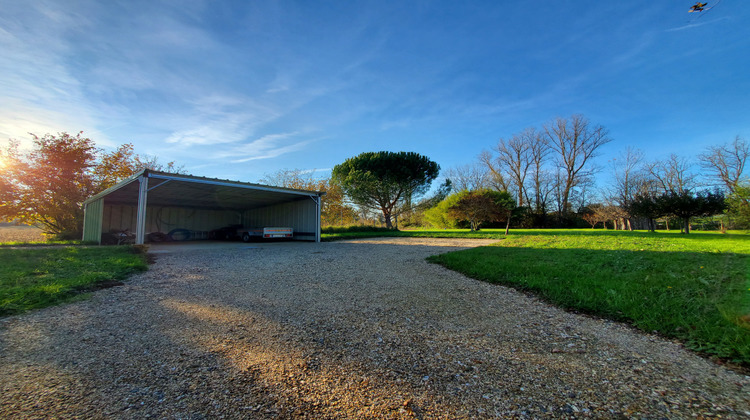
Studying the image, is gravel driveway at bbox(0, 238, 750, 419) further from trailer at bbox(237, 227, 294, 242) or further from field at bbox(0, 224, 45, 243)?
field at bbox(0, 224, 45, 243)

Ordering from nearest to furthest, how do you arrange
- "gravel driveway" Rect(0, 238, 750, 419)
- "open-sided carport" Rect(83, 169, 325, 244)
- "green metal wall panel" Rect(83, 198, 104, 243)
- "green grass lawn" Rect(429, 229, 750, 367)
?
1. "gravel driveway" Rect(0, 238, 750, 419)
2. "green grass lawn" Rect(429, 229, 750, 367)
3. "open-sided carport" Rect(83, 169, 325, 244)
4. "green metal wall panel" Rect(83, 198, 104, 243)

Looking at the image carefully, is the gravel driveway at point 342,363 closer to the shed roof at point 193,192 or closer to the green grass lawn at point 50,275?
the green grass lawn at point 50,275

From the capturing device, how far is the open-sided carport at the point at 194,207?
1301 centimetres

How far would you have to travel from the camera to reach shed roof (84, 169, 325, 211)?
12172 mm

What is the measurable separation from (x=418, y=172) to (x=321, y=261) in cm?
2477

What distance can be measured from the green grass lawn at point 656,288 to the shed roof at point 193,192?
10027mm

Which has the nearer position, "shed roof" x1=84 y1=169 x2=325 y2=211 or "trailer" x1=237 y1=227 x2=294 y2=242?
"shed roof" x1=84 y1=169 x2=325 y2=211

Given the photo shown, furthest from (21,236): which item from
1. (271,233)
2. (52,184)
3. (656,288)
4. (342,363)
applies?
(656,288)

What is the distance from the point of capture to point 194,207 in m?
22.0

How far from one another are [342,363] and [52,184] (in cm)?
2445

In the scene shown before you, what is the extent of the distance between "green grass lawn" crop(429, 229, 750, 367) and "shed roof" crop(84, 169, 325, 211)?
10.0 meters

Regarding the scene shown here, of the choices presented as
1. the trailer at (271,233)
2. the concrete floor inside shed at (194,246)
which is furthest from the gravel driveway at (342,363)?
the trailer at (271,233)

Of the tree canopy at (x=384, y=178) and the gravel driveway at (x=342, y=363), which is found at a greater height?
the tree canopy at (x=384, y=178)

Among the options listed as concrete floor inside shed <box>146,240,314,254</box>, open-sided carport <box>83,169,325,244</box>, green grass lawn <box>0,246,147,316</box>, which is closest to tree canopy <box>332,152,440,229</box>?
open-sided carport <box>83,169,325,244</box>
